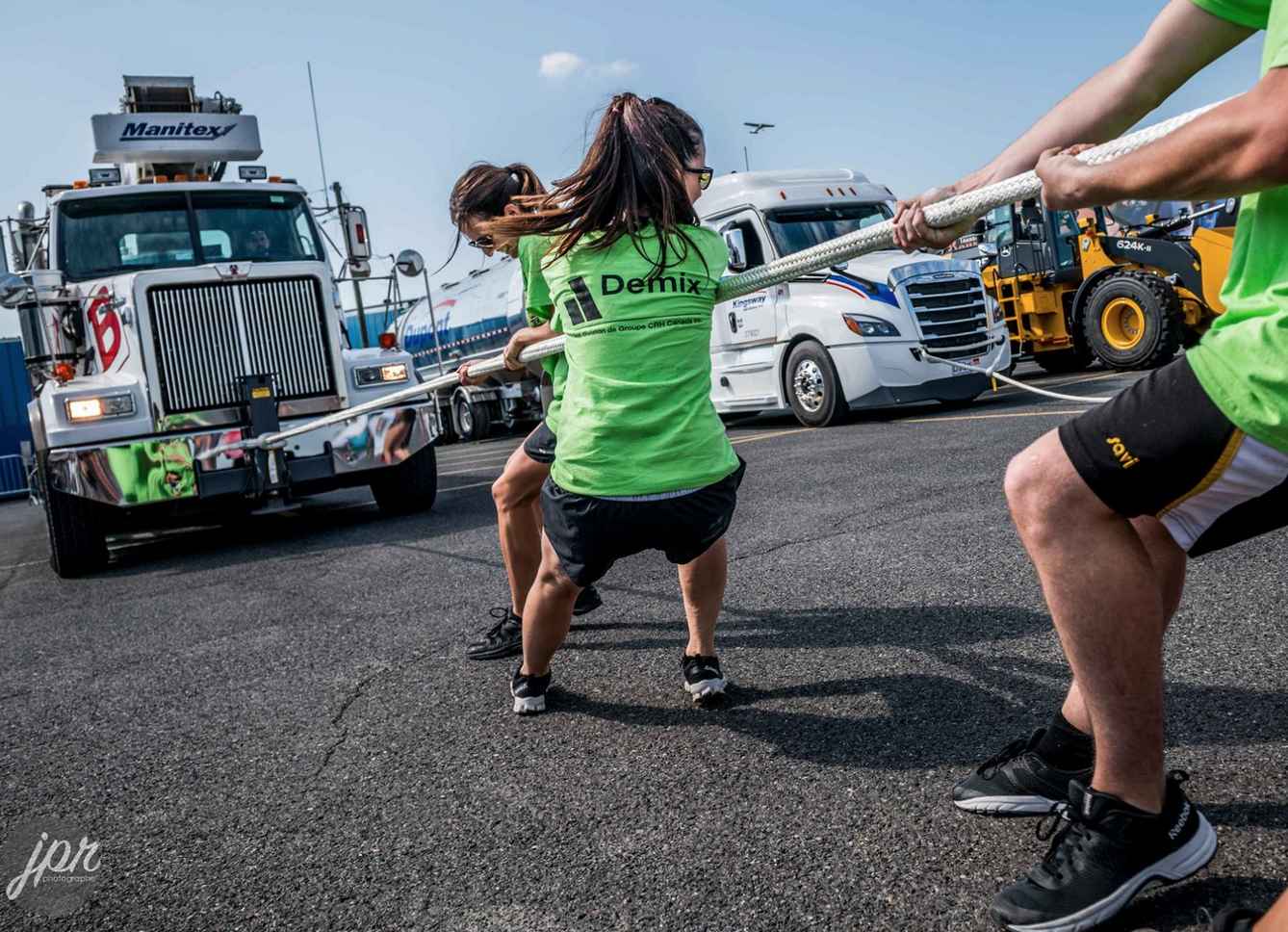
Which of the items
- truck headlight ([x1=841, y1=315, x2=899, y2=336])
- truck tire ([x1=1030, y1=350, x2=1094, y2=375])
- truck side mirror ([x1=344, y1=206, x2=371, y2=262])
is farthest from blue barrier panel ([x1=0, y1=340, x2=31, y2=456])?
truck tire ([x1=1030, y1=350, x2=1094, y2=375])

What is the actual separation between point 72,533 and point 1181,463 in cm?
758

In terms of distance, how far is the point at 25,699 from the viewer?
418cm

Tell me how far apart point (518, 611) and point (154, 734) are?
4.30 feet

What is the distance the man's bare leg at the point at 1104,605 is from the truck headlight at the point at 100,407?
7.32 m

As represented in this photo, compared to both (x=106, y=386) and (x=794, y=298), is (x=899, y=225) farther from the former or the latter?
(x=794, y=298)

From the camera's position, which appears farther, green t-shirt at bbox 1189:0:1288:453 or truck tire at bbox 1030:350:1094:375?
truck tire at bbox 1030:350:1094:375

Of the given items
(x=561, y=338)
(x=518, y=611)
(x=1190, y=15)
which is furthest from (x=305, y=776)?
(x=1190, y=15)

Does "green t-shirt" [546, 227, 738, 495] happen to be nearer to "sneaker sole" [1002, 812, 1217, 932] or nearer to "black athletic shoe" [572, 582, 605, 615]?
"sneaker sole" [1002, 812, 1217, 932]

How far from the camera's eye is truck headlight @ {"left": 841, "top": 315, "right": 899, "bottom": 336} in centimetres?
1122

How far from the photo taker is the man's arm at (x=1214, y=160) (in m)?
1.47

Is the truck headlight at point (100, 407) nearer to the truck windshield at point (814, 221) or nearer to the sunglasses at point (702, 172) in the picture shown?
the sunglasses at point (702, 172)

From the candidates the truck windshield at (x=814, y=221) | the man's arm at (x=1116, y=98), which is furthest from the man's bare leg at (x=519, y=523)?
the truck windshield at (x=814, y=221)

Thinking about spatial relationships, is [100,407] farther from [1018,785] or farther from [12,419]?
[12,419]

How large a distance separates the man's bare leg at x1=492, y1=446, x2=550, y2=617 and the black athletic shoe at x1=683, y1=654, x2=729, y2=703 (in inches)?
35.3
